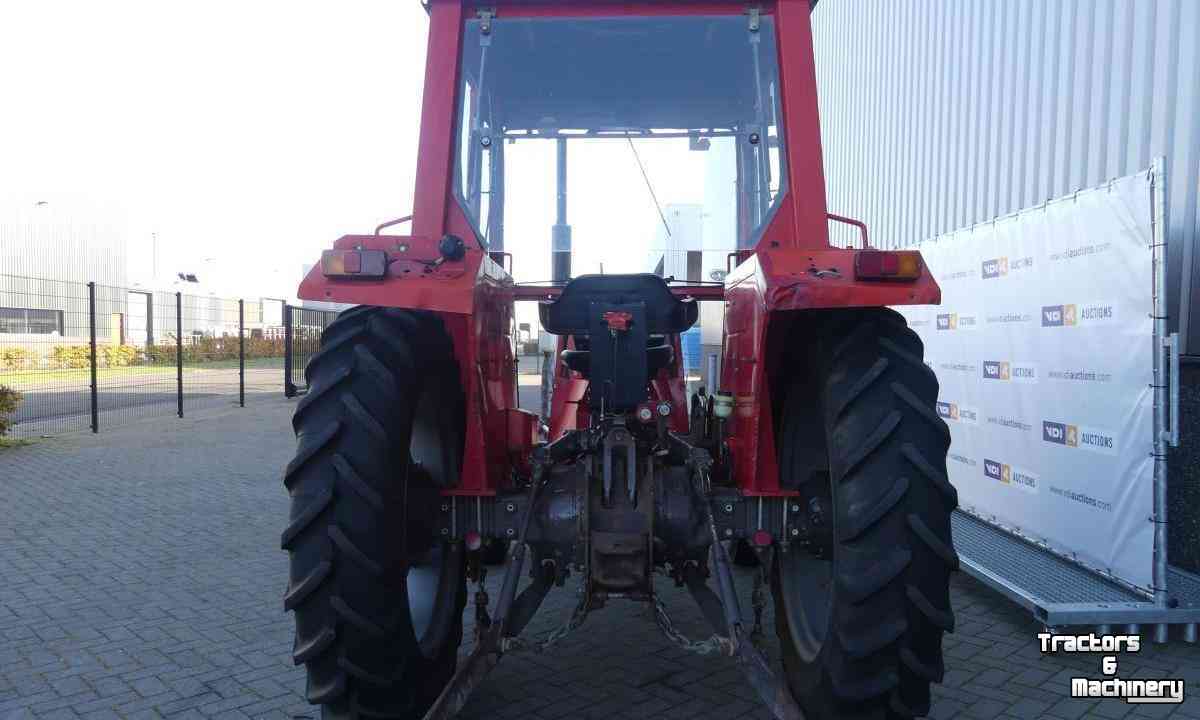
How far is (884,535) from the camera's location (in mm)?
2535

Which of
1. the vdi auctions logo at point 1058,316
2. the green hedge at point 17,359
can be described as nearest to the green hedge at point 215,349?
the green hedge at point 17,359

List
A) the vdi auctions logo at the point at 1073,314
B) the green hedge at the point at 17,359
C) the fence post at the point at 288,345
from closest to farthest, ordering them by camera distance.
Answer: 1. the vdi auctions logo at the point at 1073,314
2. the green hedge at the point at 17,359
3. the fence post at the point at 288,345

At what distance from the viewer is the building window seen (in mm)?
11673

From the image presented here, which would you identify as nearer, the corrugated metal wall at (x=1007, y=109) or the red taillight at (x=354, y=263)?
the red taillight at (x=354, y=263)

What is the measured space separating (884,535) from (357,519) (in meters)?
1.60

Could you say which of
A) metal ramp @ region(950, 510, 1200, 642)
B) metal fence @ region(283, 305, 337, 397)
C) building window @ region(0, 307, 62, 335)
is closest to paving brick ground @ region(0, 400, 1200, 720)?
metal ramp @ region(950, 510, 1200, 642)

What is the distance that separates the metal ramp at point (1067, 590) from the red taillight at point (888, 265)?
185 cm

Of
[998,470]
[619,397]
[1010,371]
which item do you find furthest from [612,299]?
[998,470]

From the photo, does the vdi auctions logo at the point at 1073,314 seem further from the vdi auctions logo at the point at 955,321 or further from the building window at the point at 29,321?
the building window at the point at 29,321

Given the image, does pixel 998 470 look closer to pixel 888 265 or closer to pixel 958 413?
pixel 958 413

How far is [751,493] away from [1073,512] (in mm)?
3086

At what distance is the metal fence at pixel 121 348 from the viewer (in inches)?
484

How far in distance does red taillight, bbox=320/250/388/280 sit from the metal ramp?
292cm

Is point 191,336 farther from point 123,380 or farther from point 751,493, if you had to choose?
point 751,493
